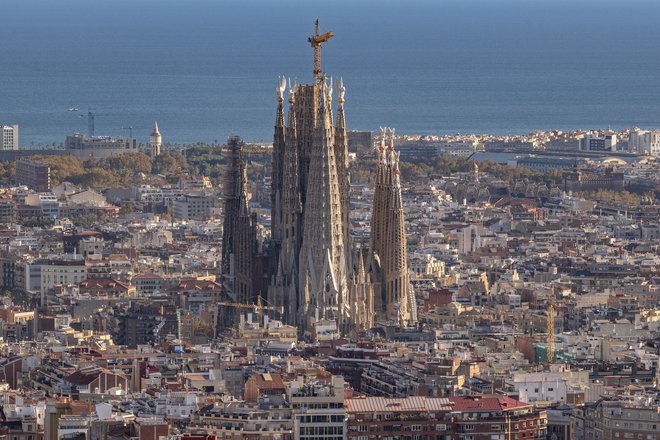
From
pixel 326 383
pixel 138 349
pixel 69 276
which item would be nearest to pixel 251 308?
pixel 138 349

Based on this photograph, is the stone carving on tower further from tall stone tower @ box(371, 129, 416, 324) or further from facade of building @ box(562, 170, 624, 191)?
facade of building @ box(562, 170, 624, 191)

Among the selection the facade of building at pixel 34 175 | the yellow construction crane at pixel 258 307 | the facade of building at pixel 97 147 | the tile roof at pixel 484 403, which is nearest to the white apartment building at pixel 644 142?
the facade of building at pixel 97 147

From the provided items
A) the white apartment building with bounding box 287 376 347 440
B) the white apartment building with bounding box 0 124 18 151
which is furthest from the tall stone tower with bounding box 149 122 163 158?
the white apartment building with bounding box 287 376 347 440

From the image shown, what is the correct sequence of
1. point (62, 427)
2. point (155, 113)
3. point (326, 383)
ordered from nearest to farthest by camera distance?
point (62, 427) → point (326, 383) → point (155, 113)

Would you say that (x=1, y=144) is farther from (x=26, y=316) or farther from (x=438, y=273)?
(x=26, y=316)

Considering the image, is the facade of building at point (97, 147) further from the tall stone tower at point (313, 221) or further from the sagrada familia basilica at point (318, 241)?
the tall stone tower at point (313, 221)

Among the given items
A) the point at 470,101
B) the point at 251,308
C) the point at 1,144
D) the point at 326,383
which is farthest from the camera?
the point at 470,101
